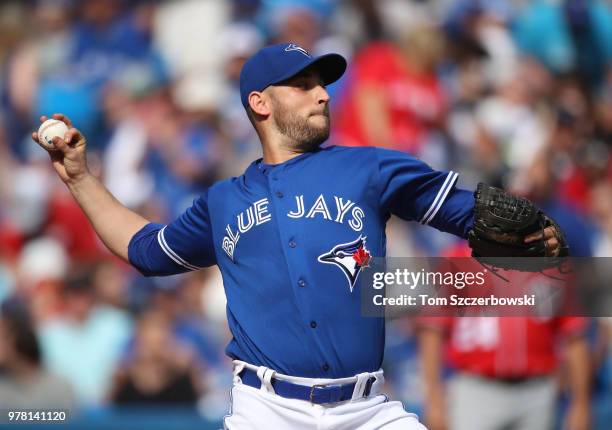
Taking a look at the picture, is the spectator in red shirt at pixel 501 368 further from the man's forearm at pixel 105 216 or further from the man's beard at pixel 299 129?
the man's forearm at pixel 105 216

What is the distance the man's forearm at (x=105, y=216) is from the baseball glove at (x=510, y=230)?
142 centimetres

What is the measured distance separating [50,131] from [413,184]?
1472 mm

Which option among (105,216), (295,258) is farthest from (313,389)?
(105,216)

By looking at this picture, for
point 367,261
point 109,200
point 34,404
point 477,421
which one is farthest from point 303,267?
point 34,404

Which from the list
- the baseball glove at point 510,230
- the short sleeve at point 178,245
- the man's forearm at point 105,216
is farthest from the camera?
the man's forearm at point 105,216

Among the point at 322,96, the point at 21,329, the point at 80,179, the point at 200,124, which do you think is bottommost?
the point at 21,329

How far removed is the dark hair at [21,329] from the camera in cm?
705

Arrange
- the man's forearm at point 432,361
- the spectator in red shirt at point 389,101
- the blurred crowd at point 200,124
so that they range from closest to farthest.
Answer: the man's forearm at point 432,361 < the blurred crowd at point 200,124 < the spectator in red shirt at point 389,101

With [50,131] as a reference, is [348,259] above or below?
below

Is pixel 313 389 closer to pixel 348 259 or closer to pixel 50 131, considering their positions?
pixel 348 259

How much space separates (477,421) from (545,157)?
2523 mm

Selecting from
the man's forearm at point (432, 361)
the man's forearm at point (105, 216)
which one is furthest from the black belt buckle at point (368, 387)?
the man's forearm at point (432, 361)

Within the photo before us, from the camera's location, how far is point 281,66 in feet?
12.4

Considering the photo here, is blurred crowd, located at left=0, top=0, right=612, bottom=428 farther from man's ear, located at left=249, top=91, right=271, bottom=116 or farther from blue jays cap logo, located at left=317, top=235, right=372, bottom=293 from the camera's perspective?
blue jays cap logo, located at left=317, top=235, right=372, bottom=293
